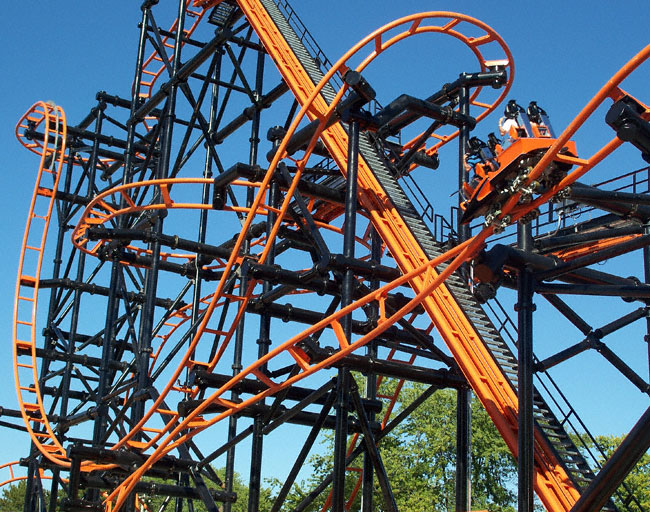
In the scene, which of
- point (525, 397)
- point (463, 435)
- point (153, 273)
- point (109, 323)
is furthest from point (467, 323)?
point (109, 323)

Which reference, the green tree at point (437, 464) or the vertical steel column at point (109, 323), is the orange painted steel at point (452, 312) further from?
the green tree at point (437, 464)

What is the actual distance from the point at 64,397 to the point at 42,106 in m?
6.41

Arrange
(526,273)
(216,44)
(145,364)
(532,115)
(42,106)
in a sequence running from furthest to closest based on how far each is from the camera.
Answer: (42,106), (216,44), (145,364), (526,273), (532,115)

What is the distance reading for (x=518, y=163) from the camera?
8.04 m

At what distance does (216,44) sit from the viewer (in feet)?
56.6

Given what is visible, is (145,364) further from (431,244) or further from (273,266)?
(431,244)

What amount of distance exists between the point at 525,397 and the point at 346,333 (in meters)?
3.17

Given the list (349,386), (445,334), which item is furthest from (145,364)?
(445,334)

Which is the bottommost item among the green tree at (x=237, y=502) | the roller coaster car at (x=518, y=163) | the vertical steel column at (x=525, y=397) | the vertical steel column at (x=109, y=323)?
the vertical steel column at (x=525, y=397)

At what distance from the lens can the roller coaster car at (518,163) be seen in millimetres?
7977

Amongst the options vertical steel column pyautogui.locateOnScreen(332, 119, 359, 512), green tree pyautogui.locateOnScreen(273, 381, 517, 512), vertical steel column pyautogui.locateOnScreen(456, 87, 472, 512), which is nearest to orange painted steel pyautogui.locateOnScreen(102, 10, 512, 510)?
vertical steel column pyautogui.locateOnScreen(332, 119, 359, 512)

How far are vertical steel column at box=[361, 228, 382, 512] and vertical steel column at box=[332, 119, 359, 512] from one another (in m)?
0.59

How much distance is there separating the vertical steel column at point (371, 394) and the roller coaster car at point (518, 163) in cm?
401

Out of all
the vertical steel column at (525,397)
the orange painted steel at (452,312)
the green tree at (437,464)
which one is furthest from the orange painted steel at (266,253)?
the green tree at (437,464)
